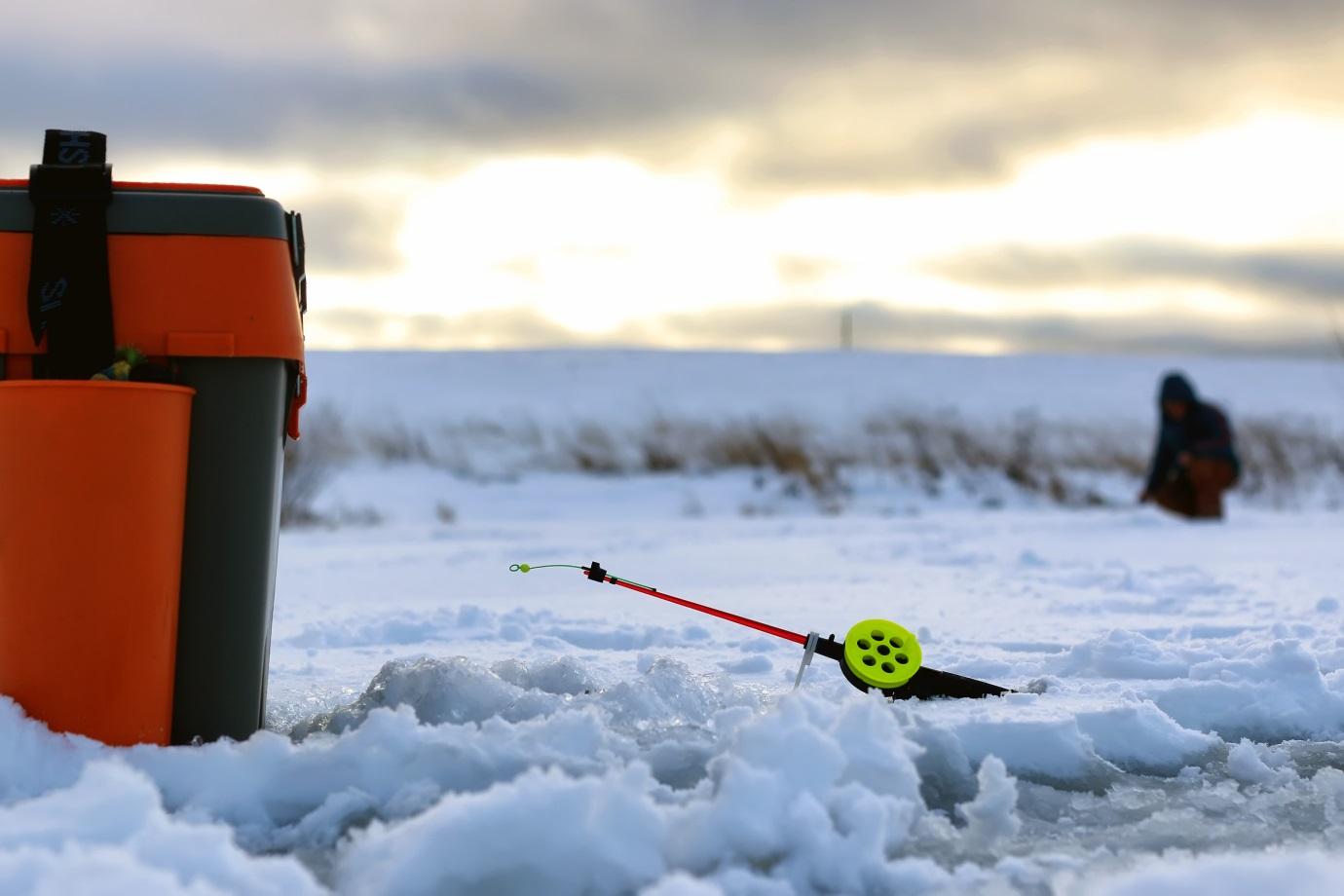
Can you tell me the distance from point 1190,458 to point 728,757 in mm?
8573

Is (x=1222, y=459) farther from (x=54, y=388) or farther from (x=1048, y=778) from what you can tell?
(x=54, y=388)

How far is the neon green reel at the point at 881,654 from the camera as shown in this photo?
252 centimetres

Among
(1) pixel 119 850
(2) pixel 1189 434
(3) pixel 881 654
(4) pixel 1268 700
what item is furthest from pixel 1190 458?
(1) pixel 119 850

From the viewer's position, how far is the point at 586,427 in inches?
564

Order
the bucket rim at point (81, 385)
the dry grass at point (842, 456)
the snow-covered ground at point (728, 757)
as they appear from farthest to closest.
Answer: the dry grass at point (842, 456) < the bucket rim at point (81, 385) < the snow-covered ground at point (728, 757)

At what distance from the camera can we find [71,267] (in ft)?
7.12

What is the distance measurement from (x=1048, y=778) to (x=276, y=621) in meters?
2.78

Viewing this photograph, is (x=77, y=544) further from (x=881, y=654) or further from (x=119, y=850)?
(x=881, y=654)

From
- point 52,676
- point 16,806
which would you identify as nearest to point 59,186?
point 52,676

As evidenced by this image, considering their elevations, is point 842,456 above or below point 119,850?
above

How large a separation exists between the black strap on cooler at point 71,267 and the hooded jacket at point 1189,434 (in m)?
8.65

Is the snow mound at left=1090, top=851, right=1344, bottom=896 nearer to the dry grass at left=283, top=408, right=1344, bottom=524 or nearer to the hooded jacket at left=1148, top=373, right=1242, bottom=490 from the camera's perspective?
the hooded jacket at left=1148, top=373, right=1242, bottom=490

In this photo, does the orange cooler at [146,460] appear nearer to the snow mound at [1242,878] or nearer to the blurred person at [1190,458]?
the snow mound at [1242,878]

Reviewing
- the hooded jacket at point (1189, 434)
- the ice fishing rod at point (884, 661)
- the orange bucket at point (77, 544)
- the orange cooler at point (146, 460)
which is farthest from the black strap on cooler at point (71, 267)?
the hooded jacket at point (1189, 434)
